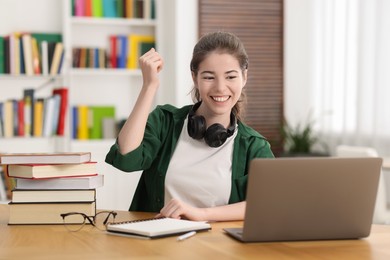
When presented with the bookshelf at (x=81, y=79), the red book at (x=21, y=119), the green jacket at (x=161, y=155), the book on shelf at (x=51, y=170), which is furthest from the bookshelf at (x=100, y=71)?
the book on shelf at (x=51, y=170)

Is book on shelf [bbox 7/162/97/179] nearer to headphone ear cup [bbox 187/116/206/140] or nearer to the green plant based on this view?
headphone ear cup [bbox 187/116/206/140]

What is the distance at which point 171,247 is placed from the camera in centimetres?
180

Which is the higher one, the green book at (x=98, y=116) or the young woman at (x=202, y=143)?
the young woman at (x=202, y=143)

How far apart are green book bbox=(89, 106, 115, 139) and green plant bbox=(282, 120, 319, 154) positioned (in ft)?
5.22

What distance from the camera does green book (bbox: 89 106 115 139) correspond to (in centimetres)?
591

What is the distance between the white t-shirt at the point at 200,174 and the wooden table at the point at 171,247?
1.22 ft

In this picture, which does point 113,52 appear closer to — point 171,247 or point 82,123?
Result: point 82,123

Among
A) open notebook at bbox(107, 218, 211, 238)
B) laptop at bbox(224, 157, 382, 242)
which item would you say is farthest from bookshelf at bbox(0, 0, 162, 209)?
laptop at bbox(224, 157, 382, 242)

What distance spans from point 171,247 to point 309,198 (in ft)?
1.18

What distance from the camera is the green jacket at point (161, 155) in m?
2.41

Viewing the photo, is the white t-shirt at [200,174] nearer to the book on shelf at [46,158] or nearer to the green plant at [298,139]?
the book on shelf at [46,158]

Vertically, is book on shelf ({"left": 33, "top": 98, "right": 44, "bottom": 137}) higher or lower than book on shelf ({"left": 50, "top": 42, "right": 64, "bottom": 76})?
A: lower

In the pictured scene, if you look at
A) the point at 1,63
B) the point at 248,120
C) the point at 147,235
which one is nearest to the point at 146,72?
the point at 147,235

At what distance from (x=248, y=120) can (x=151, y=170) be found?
417 cm
